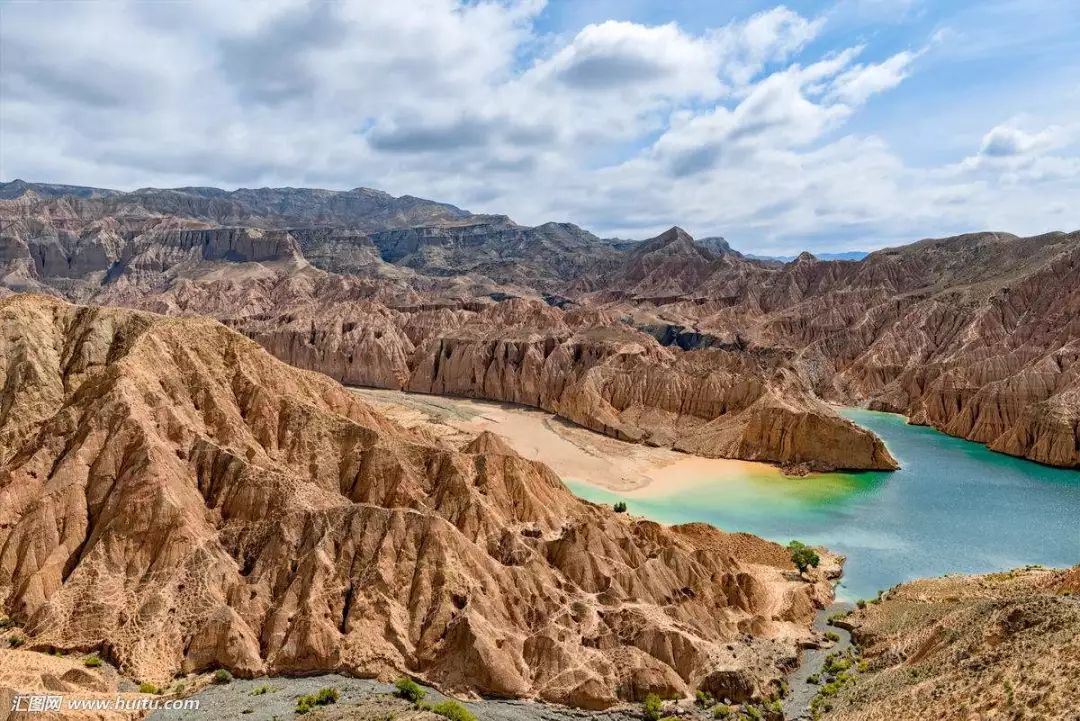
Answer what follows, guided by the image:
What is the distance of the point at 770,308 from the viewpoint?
17488cm

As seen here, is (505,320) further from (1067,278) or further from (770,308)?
(1067,278)

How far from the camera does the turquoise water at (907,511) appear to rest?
5255 cm

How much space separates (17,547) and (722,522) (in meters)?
47.6

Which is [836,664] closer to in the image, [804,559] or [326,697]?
[804,559]

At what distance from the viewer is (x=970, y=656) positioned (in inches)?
1125

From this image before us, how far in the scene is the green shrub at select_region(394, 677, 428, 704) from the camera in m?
30.5

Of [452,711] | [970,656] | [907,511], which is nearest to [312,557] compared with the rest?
[452,711]

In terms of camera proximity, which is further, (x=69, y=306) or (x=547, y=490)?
(x=69, y=306)

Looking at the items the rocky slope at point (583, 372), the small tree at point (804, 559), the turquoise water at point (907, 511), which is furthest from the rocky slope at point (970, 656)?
the rocky slope at point (583, 372)

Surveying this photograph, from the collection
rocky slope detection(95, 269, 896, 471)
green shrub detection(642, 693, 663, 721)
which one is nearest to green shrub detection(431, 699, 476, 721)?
green shrub detection(642, 693, 663, 721)

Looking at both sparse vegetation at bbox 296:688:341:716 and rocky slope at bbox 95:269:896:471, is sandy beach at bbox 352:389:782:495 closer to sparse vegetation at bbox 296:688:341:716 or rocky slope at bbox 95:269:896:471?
rocky slope at bbox 95:269:896:471

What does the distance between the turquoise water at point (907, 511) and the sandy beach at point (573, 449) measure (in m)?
2.07

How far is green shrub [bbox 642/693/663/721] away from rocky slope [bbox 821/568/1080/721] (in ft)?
22.4

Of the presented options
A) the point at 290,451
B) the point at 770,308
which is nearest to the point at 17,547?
the point at 290,451
